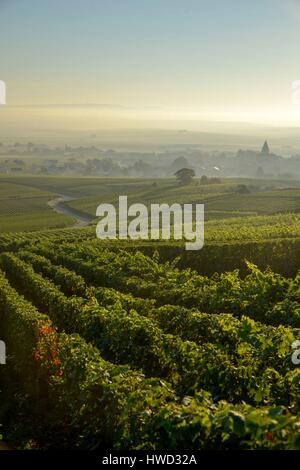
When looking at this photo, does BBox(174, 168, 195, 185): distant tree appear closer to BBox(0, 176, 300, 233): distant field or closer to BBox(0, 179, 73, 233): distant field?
BBox(0, 176, 300, 233): distant field

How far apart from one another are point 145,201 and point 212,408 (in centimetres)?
13429

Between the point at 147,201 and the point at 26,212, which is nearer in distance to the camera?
the point at 26,212

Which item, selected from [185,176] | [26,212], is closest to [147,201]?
[26,212]

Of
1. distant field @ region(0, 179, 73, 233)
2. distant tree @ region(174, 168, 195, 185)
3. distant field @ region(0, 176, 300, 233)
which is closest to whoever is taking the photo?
distant field @ region(0, 176, 300, 233)

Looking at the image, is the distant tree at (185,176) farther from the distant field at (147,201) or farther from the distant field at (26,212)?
the distant field at (26,212)

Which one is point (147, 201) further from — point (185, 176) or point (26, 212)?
point (185, 176)

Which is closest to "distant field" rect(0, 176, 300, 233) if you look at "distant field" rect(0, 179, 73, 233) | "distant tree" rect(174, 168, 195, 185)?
"distant field" rect(0, 179, 73, 233)

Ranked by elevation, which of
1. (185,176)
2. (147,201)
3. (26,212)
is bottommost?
(26,212)

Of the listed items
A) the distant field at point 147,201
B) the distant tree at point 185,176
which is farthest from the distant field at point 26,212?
the distant tree at point 185,176

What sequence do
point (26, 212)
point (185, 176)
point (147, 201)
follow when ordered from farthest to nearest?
point (185, 176), point (147, 201), point (26, 212)

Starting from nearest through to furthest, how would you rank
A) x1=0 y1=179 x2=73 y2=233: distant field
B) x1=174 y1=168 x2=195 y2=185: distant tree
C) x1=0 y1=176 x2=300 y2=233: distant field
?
x1=0 y1=176 x2=300 y2=233: distant field → x1=0 y1=179 x2=73 y2=233: distant field → x1=174 y1=168 x2=195 y2=185: distant tree

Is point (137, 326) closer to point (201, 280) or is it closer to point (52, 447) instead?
point (52, 447)

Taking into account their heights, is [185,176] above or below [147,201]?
above

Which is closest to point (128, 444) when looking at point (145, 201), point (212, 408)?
point (212, 408)
